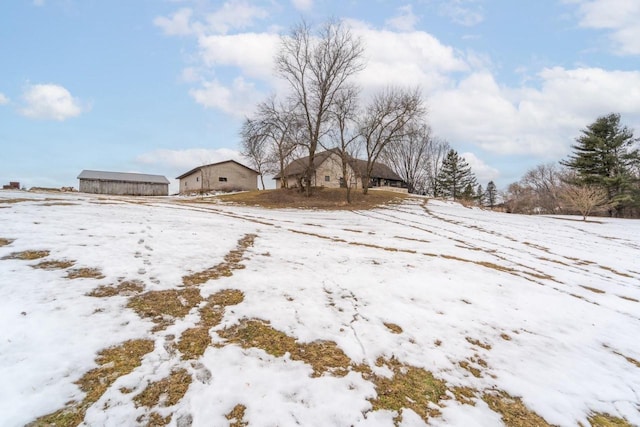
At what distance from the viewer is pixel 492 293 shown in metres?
6.40

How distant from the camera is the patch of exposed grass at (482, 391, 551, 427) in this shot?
291cm

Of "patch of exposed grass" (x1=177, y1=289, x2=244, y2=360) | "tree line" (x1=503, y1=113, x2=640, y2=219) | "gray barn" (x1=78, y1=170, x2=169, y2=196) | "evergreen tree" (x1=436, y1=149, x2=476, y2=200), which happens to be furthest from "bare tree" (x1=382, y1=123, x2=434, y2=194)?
"patch of exposed grass" (x1=177, y1=289, x2=244, y2=360)

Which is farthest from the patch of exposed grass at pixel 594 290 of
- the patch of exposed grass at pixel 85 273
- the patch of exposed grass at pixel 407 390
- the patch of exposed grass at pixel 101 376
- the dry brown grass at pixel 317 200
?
the dry brown grass at pixel 317 200

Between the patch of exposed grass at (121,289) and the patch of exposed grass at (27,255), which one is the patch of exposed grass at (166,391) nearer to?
the patch of exposed grass at (121,289)

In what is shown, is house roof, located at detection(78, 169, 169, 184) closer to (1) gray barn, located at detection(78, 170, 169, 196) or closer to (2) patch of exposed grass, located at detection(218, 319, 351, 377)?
(1) gray barn, located at detection(78, 170, 169, 196)

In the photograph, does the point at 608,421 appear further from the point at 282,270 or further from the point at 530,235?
the point at 530,235

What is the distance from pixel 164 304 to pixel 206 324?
0.96m

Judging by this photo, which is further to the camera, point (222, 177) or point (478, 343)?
point (222, 177)

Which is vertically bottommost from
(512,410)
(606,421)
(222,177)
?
(606,421)

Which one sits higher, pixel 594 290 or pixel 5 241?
pixel 5 241

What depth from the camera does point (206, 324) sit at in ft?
13.4

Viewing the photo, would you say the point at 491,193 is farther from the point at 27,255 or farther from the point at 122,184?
the point at 27,255

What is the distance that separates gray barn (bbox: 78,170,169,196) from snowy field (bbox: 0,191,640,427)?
127 feet

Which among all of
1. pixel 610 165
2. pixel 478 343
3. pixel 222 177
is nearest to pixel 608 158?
pixel 610 165
